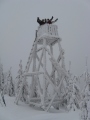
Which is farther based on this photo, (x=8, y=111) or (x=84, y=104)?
(x=8, y=111)

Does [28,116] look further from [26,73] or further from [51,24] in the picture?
[51,24]

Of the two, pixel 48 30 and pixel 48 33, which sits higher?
pixel 48 30

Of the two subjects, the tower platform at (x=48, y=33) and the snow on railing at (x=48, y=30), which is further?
the snow on railing at (x=48, y=30)

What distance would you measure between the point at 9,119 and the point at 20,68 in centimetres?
1990

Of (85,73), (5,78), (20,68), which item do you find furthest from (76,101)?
(5,78)

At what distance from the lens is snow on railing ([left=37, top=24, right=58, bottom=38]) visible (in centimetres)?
2133

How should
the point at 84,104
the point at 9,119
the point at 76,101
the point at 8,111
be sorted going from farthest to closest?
the point at 76,101, the point at 8,111, the point at 9,119, the point at 84,104

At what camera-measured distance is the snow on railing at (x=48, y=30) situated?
21.3 m

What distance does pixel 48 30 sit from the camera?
70.2ft

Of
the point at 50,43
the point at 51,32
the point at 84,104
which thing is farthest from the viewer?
the point at 50,43

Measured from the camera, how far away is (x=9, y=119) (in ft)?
51.3

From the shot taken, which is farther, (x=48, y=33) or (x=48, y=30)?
(x=48, y=30)

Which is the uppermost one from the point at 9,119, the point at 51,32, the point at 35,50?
the point at 51,32

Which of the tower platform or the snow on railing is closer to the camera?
the tower platform
